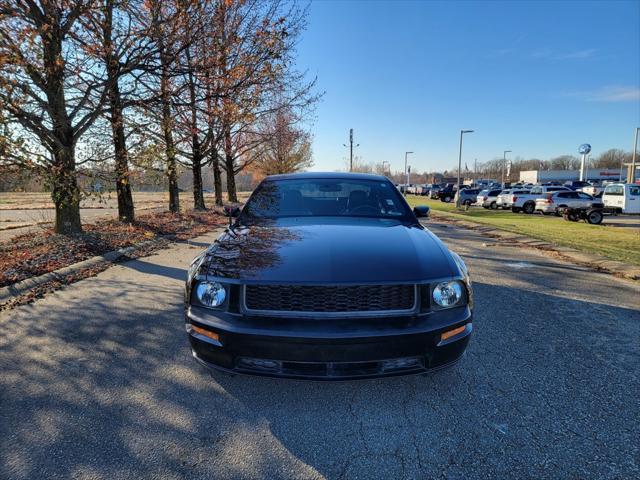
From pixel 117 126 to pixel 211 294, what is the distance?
9.35 m

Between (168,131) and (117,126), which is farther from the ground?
(168,131)

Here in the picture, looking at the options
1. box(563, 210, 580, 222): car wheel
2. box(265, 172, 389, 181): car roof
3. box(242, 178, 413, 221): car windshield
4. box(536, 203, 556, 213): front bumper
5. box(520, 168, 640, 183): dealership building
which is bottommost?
box(563, 210, 580, 222): car wheel

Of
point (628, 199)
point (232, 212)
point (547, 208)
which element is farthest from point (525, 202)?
point (232, 212)

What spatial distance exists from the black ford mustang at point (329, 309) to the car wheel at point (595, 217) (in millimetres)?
21832

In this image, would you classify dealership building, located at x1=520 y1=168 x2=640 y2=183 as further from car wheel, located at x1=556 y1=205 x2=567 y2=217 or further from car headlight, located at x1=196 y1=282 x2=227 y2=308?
car headlight, located at x1=196 y1=282 x2=227 y2=308

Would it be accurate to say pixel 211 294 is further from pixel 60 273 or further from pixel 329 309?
pixel 60 273

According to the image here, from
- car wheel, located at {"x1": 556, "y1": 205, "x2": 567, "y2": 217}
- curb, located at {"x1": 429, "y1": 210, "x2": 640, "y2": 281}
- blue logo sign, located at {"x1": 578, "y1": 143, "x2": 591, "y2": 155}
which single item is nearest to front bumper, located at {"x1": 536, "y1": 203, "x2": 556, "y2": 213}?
car wheel, located at {"x1": 556, "y1": 205, "x2": 567, "y2": 217}

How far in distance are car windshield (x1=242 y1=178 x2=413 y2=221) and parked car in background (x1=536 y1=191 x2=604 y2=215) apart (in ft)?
72.2

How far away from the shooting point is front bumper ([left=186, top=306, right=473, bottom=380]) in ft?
7.34

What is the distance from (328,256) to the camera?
2.59 metres

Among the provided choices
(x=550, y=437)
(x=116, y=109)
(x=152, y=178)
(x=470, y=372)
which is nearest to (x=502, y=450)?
(x=550, y=437)

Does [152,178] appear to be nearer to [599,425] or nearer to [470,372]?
[470,372]

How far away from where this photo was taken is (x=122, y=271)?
6418 millimetres

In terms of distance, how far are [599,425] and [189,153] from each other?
1820 cm
